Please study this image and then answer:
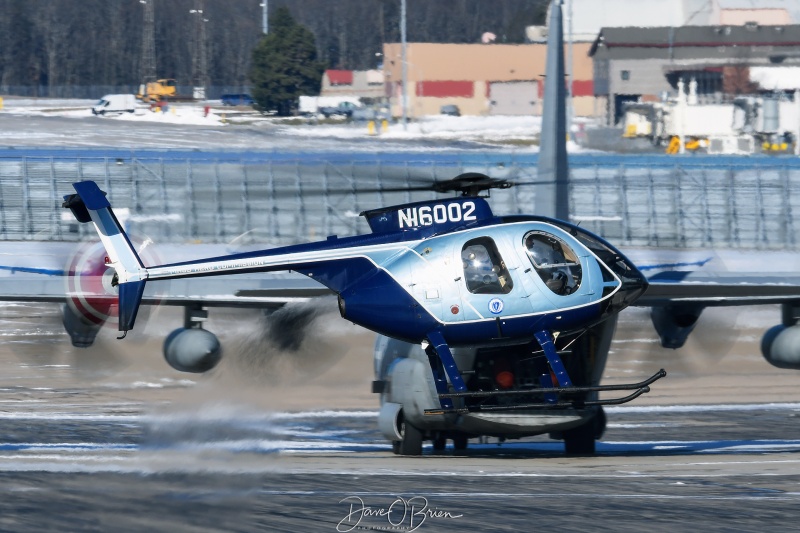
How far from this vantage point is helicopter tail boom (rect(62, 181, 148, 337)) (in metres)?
15.3

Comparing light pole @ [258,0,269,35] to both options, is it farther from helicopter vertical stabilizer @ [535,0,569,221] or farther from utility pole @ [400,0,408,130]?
helicopter vertical stabilizer @ [535,0,569,221]

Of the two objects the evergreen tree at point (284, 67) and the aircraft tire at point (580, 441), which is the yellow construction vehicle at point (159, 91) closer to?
the evergreen tree at point (284, 67)

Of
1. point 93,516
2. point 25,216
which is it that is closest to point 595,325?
point 93,516

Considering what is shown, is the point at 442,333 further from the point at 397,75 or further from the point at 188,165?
the point at 397,75

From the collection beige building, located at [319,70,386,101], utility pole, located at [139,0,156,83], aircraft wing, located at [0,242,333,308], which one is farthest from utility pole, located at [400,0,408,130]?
aircraft wing, located at [0,242,333,308]

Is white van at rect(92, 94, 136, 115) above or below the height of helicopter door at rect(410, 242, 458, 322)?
above

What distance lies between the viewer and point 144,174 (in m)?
35.2

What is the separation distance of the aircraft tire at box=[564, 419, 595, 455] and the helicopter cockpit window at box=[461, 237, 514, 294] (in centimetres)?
292

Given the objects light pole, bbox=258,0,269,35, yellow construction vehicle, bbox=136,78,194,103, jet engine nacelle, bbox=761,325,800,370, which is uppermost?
light pole, bbox=258,0,269,35

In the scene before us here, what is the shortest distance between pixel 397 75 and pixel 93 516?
3008 cm

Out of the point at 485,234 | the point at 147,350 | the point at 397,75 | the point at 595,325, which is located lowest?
the point at 147,350

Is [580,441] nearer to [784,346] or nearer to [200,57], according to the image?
[784,346]

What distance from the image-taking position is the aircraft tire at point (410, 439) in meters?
15.8

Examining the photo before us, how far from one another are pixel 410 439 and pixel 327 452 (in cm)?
183
